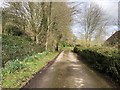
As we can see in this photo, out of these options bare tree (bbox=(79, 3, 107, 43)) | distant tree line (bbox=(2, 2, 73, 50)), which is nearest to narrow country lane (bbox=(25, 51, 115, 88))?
distant tree line (bbox=(2, 2, 73, 50))

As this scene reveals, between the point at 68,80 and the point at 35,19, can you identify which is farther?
the point at 35,19

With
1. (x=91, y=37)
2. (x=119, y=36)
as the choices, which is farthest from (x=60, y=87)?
(x=91, y=37)

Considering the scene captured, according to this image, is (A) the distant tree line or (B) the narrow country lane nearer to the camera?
(B) the narrow country lane

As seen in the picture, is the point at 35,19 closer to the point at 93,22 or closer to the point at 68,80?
the point at 68,80

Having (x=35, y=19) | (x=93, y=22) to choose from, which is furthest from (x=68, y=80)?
(x=93, y=22)

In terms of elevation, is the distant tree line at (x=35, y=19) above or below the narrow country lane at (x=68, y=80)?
above

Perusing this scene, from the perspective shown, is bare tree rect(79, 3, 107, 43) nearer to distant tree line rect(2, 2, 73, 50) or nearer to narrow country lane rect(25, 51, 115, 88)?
distant tree line rect(2, 2, 73, 50)

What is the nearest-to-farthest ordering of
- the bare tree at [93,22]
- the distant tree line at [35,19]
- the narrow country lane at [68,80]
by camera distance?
the narrow country lane at [68,80] → the distant tree line at [35,19] → the bare tree at [93,22]

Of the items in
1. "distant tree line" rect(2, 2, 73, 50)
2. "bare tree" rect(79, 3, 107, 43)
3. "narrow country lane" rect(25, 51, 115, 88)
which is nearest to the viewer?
"narrow country lane" rect(25, 51, 115, 88)

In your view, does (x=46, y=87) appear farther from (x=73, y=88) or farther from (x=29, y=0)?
(x=29, y=0)

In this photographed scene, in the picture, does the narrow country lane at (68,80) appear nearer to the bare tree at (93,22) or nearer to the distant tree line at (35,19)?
the distant tree line at (35,19)

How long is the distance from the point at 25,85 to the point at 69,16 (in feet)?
97.1

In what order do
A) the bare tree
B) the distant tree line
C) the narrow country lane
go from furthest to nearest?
the bare tree
the distant tree line
the narrow country lane

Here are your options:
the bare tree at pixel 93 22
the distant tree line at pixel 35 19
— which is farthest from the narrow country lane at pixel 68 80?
the bare tree at pixel 93 22
